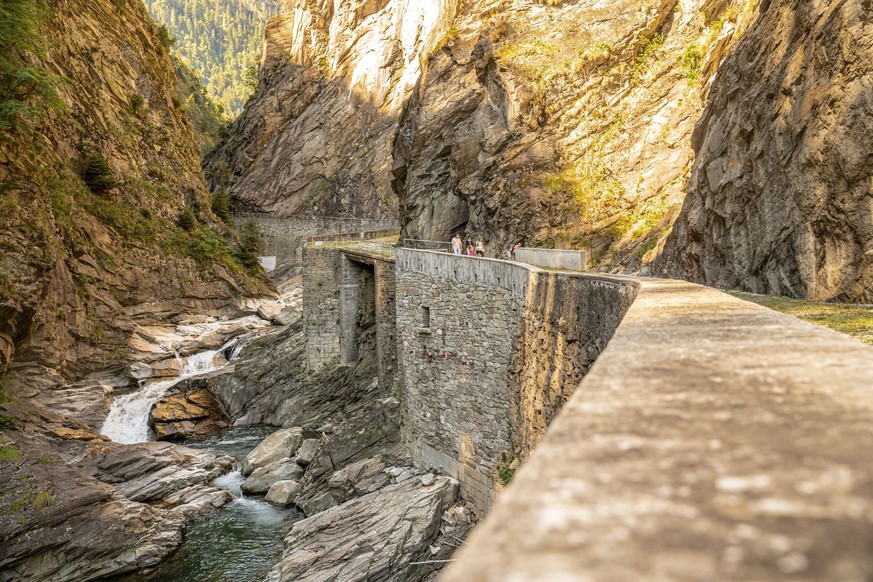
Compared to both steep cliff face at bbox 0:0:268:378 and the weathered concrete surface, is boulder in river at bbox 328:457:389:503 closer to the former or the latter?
steep cliff face at bbox 0:0:268:378

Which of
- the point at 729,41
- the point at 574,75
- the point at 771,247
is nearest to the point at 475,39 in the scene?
the point at 574,75

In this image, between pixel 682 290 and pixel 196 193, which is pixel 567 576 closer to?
pixel 682 290

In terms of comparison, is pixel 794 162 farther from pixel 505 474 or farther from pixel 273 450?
pixel 273 450

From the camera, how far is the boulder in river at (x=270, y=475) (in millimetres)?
21066

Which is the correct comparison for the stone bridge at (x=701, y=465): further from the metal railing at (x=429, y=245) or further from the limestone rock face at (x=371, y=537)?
the metal railing at (x=429, y=245)

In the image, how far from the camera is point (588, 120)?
82.9 ft

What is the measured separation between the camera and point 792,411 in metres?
2.21

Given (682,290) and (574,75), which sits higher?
(574,75)

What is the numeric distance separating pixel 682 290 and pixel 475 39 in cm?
2775

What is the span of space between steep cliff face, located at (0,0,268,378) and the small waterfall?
210 centimetres

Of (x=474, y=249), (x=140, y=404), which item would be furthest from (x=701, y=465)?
(x=140, y=404)

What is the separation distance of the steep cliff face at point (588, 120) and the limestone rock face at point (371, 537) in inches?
398

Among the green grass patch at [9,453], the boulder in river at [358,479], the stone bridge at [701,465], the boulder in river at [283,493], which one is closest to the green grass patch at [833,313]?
the stone bridge at [701,465]

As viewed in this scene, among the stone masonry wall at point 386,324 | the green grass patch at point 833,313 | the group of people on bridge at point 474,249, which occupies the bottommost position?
the stone masonry wall at point 386,324
